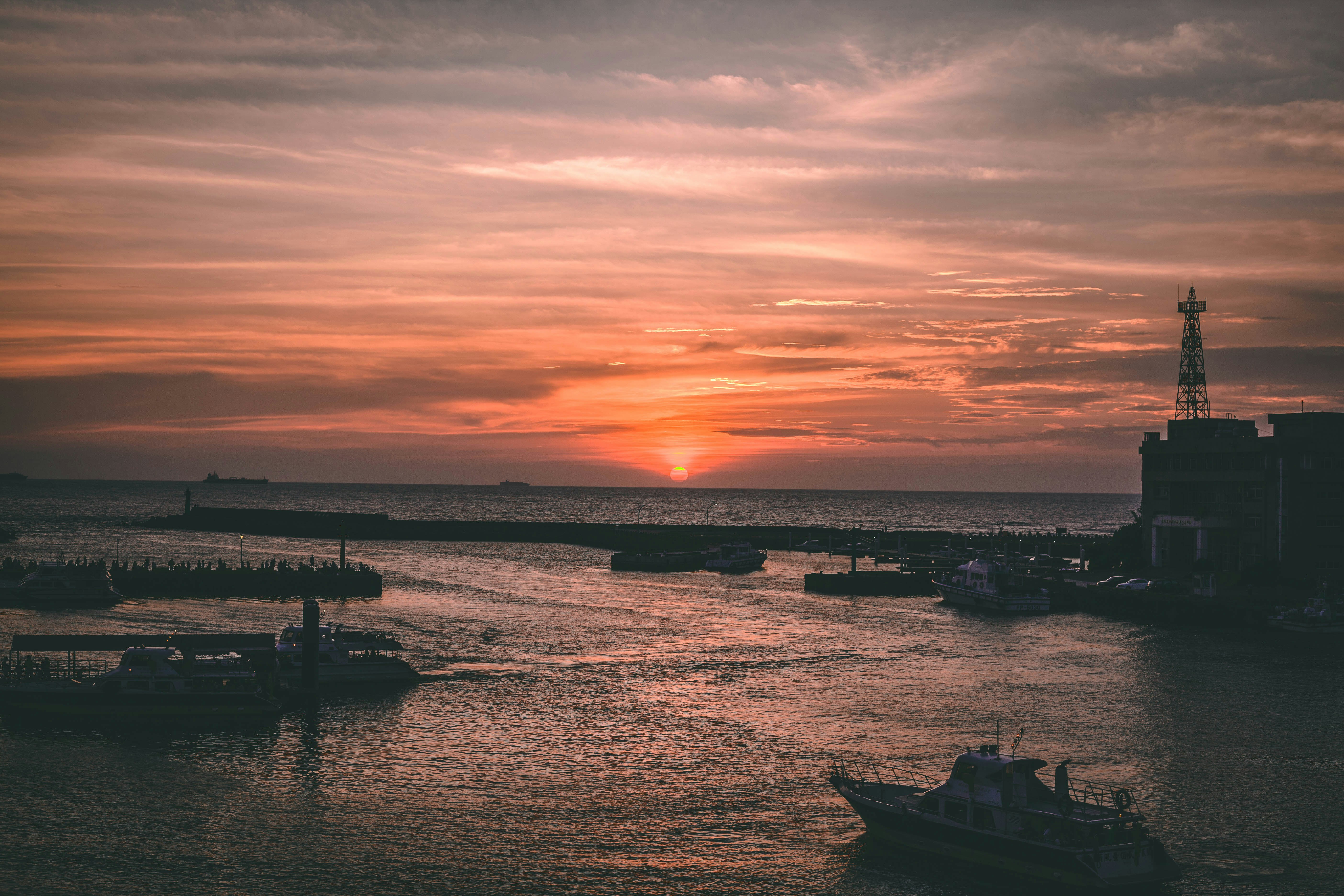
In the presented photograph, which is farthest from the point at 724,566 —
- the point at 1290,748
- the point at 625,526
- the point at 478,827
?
the point at 478,827

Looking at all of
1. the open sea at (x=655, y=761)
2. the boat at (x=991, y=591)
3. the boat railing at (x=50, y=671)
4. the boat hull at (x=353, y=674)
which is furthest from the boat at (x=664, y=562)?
the boat railing at (x=50, y=671)

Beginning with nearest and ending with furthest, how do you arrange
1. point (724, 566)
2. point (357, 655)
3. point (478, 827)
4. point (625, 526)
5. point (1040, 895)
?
1. point (1040, 895)
2. point (478, 827)
3. point (357, 655)
4. point (724, 566)
5. point (625, 526)

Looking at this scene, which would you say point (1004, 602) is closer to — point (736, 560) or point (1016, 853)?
point (736, 560)

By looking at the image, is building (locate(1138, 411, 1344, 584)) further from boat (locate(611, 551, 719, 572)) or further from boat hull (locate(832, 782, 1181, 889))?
boat hull (locate(832, 782, 1181, 889))

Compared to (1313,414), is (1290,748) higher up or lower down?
lower down

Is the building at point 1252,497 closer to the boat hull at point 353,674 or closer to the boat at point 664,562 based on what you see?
the boat at point 664,562

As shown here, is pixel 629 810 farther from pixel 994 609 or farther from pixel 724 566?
pixel 724 566

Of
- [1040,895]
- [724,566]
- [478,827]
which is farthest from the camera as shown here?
[724,566]

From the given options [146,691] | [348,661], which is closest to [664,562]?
[348,661]
